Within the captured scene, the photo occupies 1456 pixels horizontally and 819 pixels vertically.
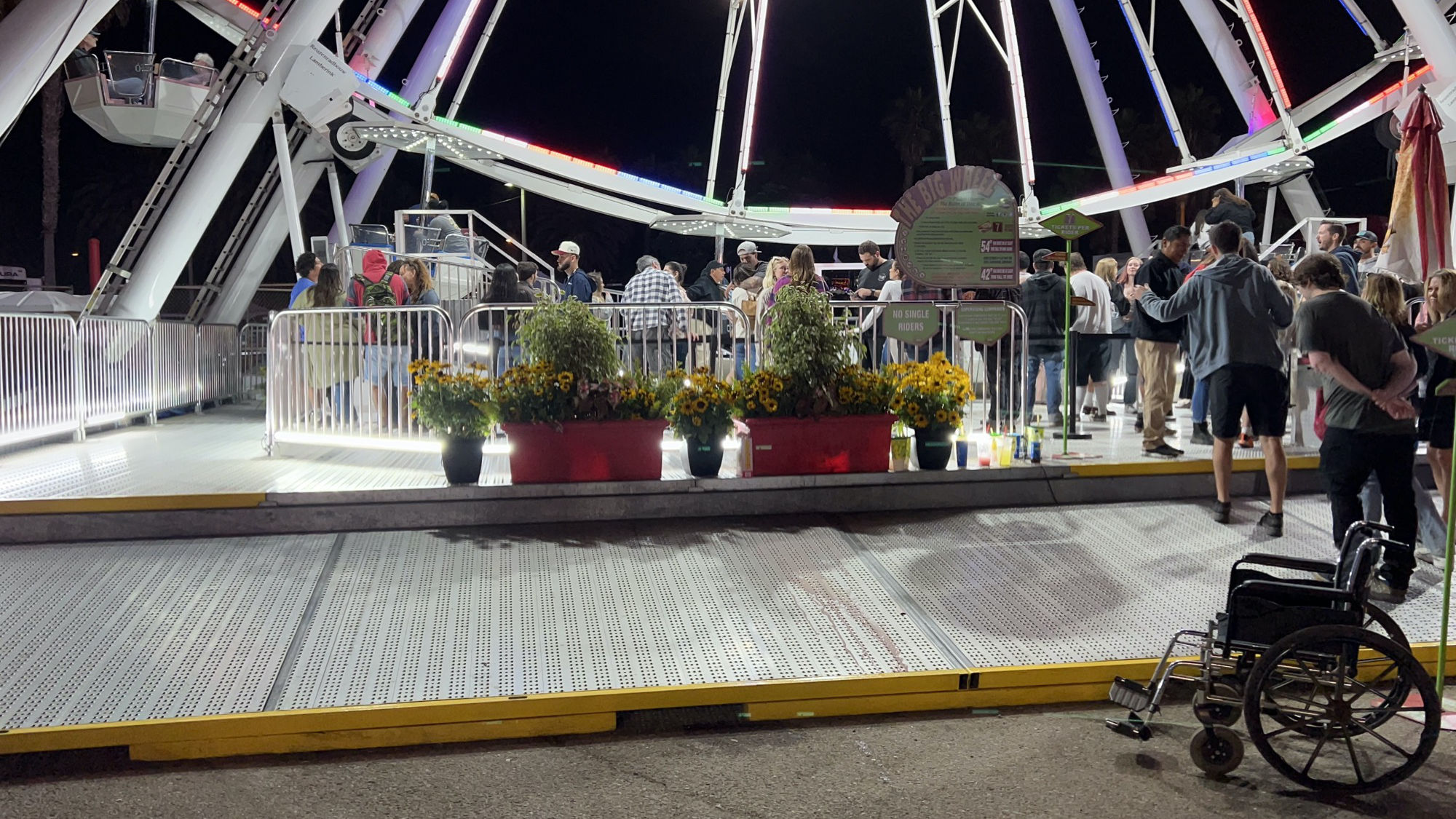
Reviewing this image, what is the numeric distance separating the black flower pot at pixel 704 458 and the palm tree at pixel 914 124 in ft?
199

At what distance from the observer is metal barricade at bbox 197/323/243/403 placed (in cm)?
1460

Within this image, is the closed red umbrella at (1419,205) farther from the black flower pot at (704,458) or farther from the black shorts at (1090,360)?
the black flower pot at (704,458)

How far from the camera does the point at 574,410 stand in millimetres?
7340

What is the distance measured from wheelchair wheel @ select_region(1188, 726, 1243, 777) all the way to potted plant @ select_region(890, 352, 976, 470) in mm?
3955

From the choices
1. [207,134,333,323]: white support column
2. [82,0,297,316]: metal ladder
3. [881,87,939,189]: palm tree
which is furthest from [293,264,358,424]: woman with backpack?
[881,87,939,189]: palm tree

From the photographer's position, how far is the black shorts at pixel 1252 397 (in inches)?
270

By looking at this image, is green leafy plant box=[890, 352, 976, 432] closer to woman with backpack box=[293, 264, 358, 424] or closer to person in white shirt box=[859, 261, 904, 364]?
person in white shirt box=[859, 261, 904, 364]

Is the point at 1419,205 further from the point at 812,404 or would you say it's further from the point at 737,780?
the point at 737,780

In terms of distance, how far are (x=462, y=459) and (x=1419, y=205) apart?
8.07 metres

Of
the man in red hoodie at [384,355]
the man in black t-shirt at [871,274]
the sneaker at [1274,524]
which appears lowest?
the sneaker at [1274,524]

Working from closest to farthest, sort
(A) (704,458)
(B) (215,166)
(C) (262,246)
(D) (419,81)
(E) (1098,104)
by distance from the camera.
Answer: (A) (704,458) → (B) (215,166) → (C) (262,246) → (D) (419,81) → (E) (1098,104)

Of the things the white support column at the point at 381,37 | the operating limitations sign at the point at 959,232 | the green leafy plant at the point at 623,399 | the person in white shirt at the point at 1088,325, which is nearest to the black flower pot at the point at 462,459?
the green leafy plant at the point at 623,399

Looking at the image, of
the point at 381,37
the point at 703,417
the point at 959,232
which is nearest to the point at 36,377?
the point at 703,417

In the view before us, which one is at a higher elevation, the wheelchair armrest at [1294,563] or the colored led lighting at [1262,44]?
the colored led lighting at [1262,44]
